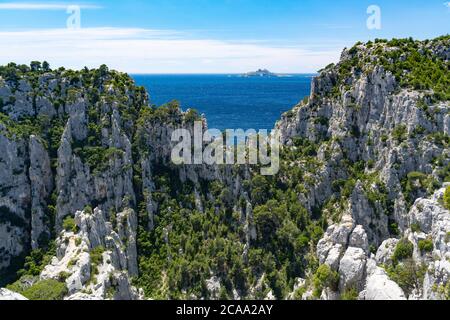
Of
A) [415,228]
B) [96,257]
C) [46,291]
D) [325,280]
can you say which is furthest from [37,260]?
[415,228]

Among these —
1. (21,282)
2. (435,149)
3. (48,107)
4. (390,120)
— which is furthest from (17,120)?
(435,149)

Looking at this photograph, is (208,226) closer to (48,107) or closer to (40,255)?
(40,255)

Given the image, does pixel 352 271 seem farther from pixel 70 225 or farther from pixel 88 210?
pixel 70 225

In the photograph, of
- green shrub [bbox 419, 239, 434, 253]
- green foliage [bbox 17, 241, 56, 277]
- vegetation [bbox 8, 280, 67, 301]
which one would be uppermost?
green shrub [bbox 419, 239, 434, 253]

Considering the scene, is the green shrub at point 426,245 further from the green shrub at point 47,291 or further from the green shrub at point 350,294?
the green shrub at point 47,291

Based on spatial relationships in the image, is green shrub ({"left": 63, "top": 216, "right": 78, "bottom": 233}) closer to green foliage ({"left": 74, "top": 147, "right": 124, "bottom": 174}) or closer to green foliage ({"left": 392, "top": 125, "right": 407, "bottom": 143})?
green foliage ({"left": 74, "top": 147, "right": 124, "bottom": 174})

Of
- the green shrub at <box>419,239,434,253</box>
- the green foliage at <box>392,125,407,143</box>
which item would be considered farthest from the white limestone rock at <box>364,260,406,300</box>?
the green foliage at <box>392,125,407,143</box>
